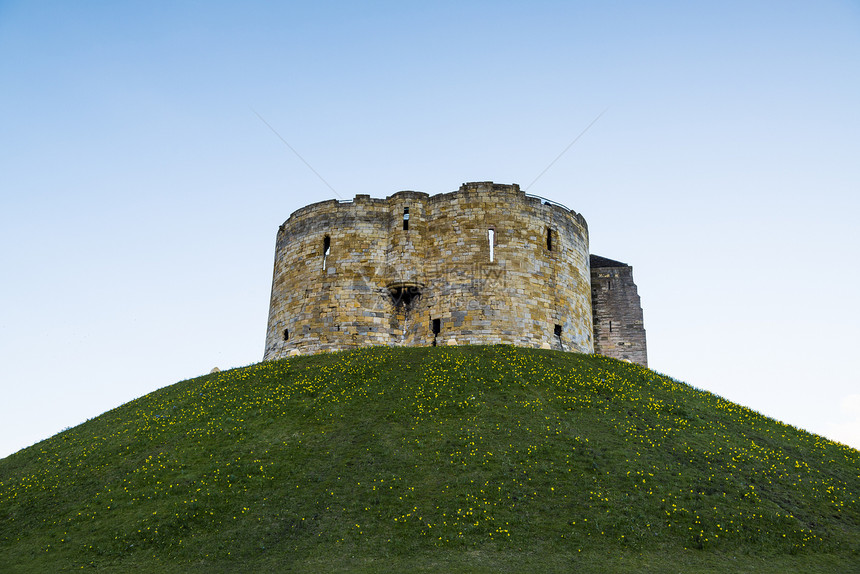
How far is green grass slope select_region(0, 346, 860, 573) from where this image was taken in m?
17.8

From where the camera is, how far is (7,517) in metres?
21.2

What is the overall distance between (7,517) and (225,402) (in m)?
8.36

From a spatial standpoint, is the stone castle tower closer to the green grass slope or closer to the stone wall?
the stone wall

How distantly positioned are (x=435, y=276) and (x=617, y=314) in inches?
445

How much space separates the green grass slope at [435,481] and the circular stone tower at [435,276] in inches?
188

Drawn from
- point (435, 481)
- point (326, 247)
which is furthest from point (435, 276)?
point (435, 481)

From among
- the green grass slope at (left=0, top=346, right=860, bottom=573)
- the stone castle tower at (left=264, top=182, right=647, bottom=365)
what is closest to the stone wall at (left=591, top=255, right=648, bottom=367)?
the stone castle tower at (left=264, top=182, right=647, bottom=365)

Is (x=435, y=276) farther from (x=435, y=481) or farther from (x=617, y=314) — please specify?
(x=435, y=481)

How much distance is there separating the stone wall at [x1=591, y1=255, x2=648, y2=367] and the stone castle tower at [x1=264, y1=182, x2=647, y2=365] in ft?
0.89

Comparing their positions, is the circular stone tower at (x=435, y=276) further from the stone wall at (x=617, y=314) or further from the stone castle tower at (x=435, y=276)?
the stone wall at (x=617, y=314)

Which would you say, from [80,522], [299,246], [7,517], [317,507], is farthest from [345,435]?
[299,246]

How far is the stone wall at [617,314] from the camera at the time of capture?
3859cm

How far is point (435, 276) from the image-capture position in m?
35.2

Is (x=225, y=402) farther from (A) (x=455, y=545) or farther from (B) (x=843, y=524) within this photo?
(B) (x=843, y=524)
